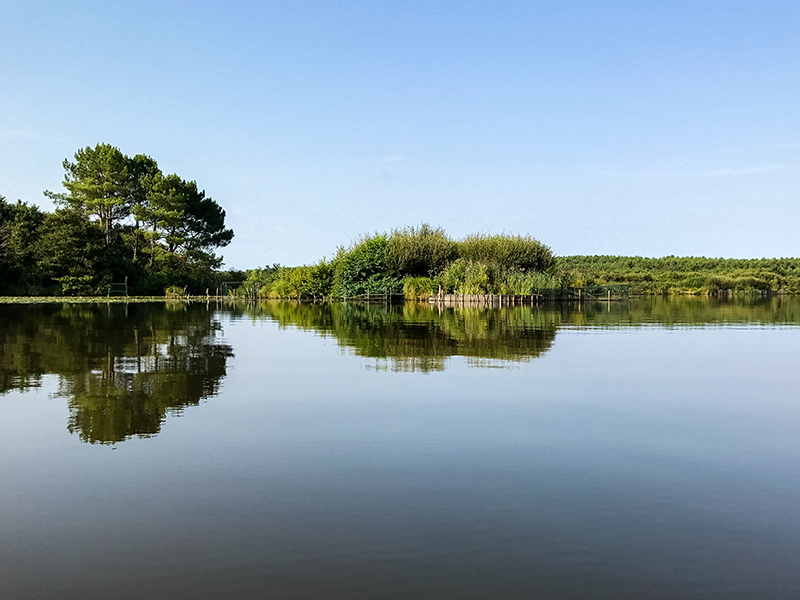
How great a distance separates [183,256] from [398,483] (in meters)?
52.2

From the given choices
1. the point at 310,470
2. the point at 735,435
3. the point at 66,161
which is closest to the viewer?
the point at 310,470

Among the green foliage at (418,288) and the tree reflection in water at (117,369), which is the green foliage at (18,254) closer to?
the green foliage at (418,288)

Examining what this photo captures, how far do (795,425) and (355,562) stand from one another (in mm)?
4905

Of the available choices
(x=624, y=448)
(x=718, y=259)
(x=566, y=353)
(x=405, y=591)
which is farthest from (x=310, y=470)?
(x=718, y=259)

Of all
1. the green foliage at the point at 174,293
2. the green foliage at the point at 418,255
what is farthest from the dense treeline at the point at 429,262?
the green foliage at the point at 174,293

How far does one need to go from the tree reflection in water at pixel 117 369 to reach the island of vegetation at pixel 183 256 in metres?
24.9

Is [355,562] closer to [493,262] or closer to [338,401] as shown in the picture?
[338,401]

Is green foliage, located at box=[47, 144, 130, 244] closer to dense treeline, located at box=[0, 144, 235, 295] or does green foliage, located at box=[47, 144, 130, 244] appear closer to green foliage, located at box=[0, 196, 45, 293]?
dense treeline, located at box=[0, 144, 235, 295]

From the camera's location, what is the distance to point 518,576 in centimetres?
302

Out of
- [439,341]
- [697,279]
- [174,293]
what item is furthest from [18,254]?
[697,279]

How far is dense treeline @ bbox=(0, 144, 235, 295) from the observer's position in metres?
42.0

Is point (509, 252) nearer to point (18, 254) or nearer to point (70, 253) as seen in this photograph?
point (70, 253)

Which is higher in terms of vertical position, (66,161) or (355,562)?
(66,161)

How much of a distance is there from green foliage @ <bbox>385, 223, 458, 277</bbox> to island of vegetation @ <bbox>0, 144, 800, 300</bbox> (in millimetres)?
64
